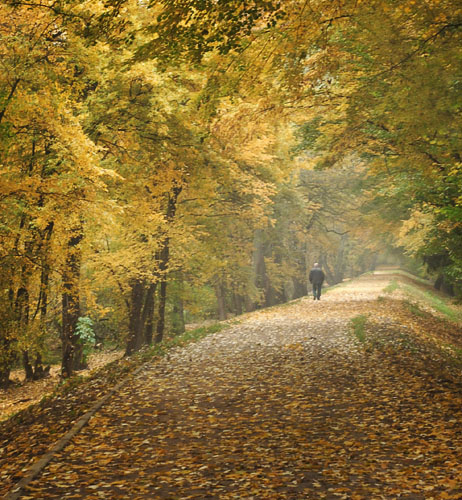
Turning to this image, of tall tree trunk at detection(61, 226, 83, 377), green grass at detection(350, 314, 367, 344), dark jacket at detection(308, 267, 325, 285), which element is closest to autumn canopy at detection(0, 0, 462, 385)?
tall tree trunk at detection(61, 226, 83, 377)

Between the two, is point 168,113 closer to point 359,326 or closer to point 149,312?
point 359,326

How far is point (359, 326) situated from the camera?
57.5ft

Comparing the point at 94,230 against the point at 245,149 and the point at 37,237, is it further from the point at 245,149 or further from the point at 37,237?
the point at 245,149

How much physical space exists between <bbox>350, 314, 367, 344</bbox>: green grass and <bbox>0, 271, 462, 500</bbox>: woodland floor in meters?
0.58

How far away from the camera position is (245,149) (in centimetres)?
1858

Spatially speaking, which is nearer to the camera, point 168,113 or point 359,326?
point 168,113

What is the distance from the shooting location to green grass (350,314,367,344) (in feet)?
50.9

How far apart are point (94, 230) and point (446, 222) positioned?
412 inches

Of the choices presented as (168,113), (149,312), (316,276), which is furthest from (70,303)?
(316,276)

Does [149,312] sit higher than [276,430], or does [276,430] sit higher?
[149,312]

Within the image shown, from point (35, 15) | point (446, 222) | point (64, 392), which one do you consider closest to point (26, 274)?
point (64, 392)

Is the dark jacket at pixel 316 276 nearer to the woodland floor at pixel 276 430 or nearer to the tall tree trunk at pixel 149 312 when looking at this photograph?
the tall tree trunk at pixel 149 312

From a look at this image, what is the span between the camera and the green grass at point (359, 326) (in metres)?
15.5

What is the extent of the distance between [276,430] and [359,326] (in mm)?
10182
